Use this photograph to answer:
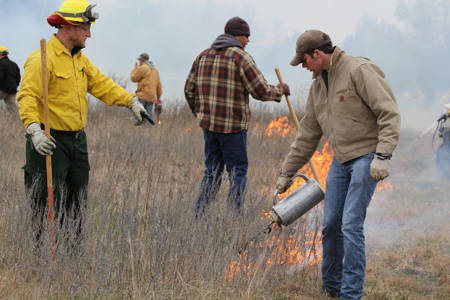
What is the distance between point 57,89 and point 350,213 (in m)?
2.10

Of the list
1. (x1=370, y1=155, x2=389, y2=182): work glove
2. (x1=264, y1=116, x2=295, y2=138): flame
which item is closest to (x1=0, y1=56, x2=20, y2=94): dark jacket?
(x1=264, y1=116, x2=295, y2=138): flame

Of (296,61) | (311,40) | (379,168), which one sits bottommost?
(379,168)

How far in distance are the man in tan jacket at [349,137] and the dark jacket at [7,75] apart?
9.13 meters

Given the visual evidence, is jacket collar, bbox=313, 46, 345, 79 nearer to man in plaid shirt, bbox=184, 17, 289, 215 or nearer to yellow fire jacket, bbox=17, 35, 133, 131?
man in plaid shirt, bbox=184, 17, 289, 215

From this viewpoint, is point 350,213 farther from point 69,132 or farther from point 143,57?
point 143,57

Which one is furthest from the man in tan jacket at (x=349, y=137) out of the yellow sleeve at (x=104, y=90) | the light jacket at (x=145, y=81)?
the light jacket at (x=145, y=81)

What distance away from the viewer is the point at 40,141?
3.19 m

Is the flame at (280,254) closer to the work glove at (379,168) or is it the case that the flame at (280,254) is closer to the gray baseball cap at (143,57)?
the work glove at (379,168)

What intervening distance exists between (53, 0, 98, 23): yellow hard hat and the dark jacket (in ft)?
27.2

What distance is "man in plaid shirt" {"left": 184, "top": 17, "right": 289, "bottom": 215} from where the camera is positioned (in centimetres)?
472

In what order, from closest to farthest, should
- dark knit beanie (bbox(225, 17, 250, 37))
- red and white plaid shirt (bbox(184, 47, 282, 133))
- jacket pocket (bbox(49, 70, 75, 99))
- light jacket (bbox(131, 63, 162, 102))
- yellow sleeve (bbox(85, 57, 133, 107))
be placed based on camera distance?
1. jacket pocket (bbox(49, 70, 75, 99))
2. yellow sleeve (bbox(85, 57, 133, 107))
3. red and white plaid shirt (bbox(184, 47, 282, 133))
4. dark knit beanie (bbox(225, 17, 250, 37))
5. light jacket (bbox(131, 63, 162, 102))

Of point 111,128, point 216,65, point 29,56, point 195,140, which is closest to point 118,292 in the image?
point 29,56

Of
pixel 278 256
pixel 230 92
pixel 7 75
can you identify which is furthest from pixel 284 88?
pixel 7 75

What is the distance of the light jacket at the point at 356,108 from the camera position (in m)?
3.10
